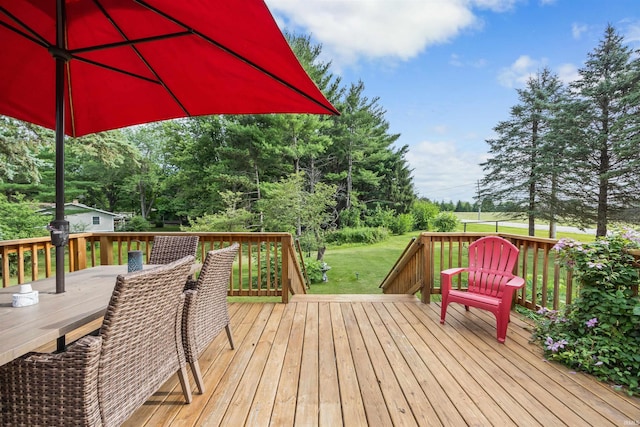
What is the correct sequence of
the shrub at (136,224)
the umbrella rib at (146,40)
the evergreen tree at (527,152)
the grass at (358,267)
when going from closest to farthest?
the umbrella rib at (146,40)
the grass at (358,267)
the evergreen tree at (527,152)
the shrub at (136,224)

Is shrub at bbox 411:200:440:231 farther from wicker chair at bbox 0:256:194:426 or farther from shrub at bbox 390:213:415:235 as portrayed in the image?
wicker chair at bbox 0:256:194:426

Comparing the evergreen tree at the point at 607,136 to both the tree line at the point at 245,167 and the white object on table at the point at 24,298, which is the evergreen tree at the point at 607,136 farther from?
the white object on table at the point at 24,298

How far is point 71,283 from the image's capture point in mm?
2025

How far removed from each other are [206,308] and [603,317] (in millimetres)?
3145

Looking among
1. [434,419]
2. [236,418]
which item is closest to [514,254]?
[434,419]

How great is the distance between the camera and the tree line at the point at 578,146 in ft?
38.3

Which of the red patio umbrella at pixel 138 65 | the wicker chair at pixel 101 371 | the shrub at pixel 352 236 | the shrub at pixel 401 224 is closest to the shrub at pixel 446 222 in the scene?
the shrub at pixel 401 224

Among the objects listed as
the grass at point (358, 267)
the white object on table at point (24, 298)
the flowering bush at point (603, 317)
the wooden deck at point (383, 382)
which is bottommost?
the grass at point (358, 267)

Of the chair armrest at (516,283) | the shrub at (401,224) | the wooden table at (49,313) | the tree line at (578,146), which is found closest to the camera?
the wooden table at (49,313)

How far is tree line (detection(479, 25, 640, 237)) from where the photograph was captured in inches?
460

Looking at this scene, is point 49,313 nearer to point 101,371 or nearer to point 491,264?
point 101,371

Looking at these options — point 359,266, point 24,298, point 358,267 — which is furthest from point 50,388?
point 359,266

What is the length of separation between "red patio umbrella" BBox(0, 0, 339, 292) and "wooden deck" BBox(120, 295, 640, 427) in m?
1.27

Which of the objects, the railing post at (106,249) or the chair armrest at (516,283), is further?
the railing post at (106,249)
